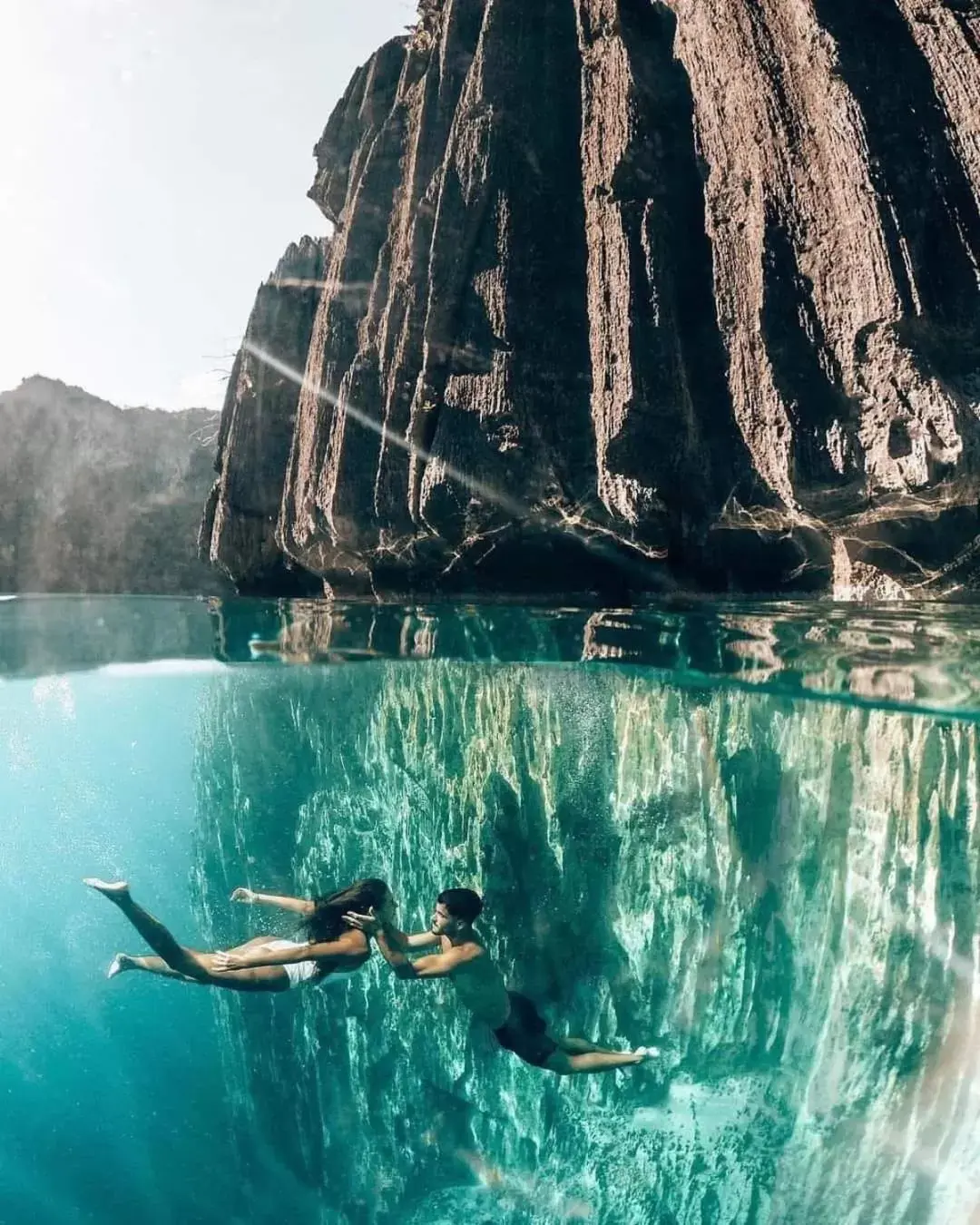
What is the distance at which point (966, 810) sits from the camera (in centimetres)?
921

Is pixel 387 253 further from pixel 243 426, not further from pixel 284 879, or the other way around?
pixel 284 879

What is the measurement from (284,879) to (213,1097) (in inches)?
235

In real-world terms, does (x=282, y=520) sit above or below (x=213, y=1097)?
above

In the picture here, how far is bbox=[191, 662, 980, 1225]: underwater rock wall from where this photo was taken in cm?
683

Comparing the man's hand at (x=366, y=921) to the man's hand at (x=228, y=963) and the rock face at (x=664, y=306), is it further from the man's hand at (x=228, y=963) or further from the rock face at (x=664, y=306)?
the rock face at (x=664, y=306)

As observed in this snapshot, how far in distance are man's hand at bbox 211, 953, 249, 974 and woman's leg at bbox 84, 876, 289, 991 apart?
3 centimetres

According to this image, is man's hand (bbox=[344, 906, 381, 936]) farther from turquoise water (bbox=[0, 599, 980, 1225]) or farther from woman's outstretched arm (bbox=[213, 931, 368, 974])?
turquoise water (bbox=[0, 599, 980, 1225])

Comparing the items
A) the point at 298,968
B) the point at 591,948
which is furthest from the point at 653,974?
the point at 298,968

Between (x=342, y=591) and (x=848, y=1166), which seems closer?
(x=848, y=1166)

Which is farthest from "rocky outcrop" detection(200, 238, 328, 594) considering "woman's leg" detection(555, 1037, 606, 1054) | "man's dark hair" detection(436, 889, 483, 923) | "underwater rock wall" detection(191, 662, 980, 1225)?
"woman's leg" detection(555, 1037, 606, 1054)

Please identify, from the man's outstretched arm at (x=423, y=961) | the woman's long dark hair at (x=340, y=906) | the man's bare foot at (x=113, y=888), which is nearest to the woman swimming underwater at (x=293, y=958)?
the woman's long dark hair at (x=340, y=906)

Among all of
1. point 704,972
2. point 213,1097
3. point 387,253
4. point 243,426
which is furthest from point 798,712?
point 243,426

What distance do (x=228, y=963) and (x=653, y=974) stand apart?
495 centimetres

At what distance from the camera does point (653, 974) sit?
8711 mm
